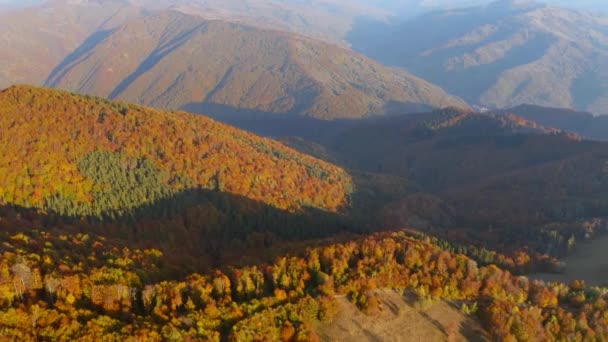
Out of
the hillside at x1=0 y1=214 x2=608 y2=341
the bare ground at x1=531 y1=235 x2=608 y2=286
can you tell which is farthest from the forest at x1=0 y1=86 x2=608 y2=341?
the bare ground at x1=531 y1=235 x2=608 y2=286

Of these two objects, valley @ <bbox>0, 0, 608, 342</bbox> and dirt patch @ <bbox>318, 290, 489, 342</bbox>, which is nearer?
valley @ <bbox>0, 0, 608, 342</bbox>

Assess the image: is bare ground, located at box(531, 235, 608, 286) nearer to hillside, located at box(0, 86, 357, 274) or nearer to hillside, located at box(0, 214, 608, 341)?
hillside, located at box(0, 214, 608, 341)

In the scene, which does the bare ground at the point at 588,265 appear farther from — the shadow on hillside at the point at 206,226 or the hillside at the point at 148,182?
the hillside at the point at 148,182

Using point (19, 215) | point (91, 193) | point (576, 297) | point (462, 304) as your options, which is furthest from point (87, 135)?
point (576, 297)

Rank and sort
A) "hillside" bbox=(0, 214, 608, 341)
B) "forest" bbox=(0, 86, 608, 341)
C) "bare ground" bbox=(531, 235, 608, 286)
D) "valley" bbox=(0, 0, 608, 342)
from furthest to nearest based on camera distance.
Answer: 1. "bare ground" bbox=(531, 235, 608, 286)
2. "valley" bbox=(0, 0, 608, 342)
3. "forest" bbox=(0, 86, 608, 341)
4. "hillside" bbox=(0, 214, 608, 341)

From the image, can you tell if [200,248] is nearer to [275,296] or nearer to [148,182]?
[148,182]

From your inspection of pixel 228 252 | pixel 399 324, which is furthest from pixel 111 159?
pixel 399 324
